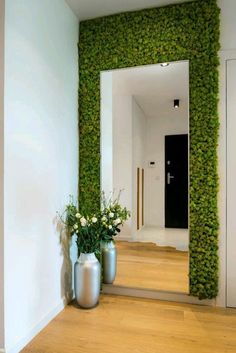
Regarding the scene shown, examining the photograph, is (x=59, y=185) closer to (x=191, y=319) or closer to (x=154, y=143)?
(x=154, y=143)

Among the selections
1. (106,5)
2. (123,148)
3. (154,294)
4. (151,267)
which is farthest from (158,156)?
(106,5)

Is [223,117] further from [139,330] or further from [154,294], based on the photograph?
[139,330]

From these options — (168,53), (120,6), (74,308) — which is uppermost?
(120,6)

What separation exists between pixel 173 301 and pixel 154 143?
65.7 inches

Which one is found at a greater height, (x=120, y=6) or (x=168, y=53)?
(x=120, y=6)

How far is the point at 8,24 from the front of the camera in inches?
66.4

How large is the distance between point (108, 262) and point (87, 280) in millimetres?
442

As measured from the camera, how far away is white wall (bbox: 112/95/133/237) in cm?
322

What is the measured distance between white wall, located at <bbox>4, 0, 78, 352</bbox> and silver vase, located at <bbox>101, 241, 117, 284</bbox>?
0.36 meters

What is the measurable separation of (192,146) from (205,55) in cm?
78

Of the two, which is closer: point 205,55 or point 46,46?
point 46,46

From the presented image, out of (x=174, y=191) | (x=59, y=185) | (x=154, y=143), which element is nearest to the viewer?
(x=59, y=185)

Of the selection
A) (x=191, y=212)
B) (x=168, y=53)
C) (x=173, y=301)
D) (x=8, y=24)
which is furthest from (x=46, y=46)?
(x=173, y=301)

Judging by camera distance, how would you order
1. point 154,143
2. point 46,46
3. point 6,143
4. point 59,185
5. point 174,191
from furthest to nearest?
point 154,143 < point 174,191 < point 59,185 < point 46,46 < point 6,143
